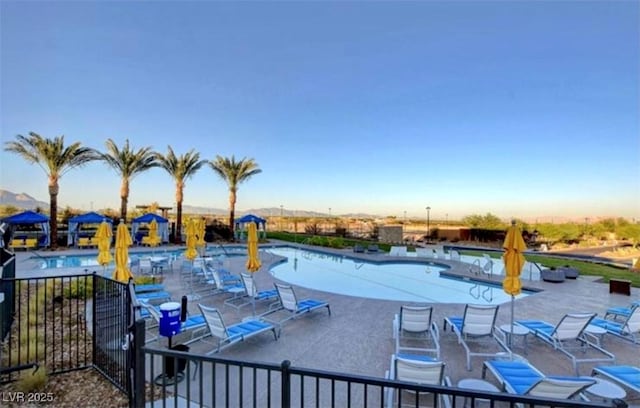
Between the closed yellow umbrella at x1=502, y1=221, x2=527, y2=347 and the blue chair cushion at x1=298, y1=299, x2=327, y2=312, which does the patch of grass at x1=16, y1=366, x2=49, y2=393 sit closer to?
the blue chair cushion at x1=298, y1=299, x2=327, y2=312

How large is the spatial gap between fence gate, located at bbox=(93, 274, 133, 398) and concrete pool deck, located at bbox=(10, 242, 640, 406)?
116 cm

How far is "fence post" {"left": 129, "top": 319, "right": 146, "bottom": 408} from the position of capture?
9.39 feet

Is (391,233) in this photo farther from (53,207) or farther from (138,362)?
(138,362)

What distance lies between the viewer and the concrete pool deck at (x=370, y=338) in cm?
454

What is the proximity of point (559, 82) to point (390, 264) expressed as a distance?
1049cm

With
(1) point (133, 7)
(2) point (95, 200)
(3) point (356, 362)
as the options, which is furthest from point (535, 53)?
(2) point (95, 200)

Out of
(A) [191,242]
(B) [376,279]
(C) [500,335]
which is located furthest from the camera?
(B) [376,279]

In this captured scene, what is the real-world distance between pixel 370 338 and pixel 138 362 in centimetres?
382

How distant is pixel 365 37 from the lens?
1282 centimetres

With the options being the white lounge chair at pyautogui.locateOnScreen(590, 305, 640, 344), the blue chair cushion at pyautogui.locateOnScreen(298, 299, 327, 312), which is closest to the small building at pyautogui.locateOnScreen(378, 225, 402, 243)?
the blue chair cushion at pyautogui.locateOnScreen(298, 299, 327, 312)

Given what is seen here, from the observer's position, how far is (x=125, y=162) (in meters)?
19.2

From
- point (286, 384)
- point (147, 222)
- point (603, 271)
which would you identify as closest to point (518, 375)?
point (286, 384)

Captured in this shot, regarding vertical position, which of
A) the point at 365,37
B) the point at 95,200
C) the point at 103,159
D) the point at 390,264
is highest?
the point at 365,37

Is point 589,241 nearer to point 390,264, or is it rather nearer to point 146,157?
point 390,264
